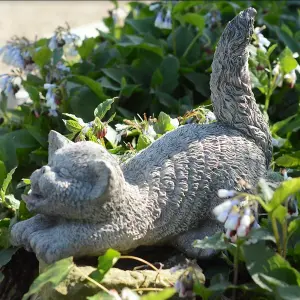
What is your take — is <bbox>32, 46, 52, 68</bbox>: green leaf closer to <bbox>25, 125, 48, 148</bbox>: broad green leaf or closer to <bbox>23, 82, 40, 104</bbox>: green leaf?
<bbox>23, 82, 40, 104</bbox>: green leaf

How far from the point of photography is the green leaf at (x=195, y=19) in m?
3.23

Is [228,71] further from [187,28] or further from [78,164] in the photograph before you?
[187,28]

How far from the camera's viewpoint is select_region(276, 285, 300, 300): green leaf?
5.15 ft

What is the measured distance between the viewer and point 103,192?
5.47 ft

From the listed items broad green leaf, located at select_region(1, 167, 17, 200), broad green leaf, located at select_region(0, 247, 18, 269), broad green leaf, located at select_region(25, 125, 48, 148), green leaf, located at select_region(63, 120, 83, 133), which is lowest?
broad green leaf, located at select_region(0, 247, 18, 269)

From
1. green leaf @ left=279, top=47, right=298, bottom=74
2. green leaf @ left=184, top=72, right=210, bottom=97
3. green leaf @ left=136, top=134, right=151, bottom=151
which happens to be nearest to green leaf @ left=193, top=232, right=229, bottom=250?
green leaf @ left=136, top=134, right=151, bottom=151

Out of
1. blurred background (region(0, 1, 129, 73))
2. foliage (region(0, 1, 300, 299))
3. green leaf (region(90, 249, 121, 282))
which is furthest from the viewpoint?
blurred background (region(0, 1, 129, 73))

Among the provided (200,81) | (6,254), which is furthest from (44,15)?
(6,254)

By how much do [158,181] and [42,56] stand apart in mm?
1247

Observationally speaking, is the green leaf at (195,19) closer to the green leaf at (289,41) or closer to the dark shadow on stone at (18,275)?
the green leaf at (289,41)

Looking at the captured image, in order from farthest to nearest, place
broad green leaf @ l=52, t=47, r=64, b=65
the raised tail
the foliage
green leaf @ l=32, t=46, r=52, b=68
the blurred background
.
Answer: the blurred background
broad green leaf @ l=52, t=47, r=64, b=65
green leaf @ l=32, t=46, r=52, b=68
the raised tail
the foliage

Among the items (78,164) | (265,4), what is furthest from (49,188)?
(265,4)

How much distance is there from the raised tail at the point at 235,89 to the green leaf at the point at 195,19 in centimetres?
126

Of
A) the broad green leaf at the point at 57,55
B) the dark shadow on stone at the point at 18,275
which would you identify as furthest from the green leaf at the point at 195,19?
the dark shadow on stone at the point at 18,275
